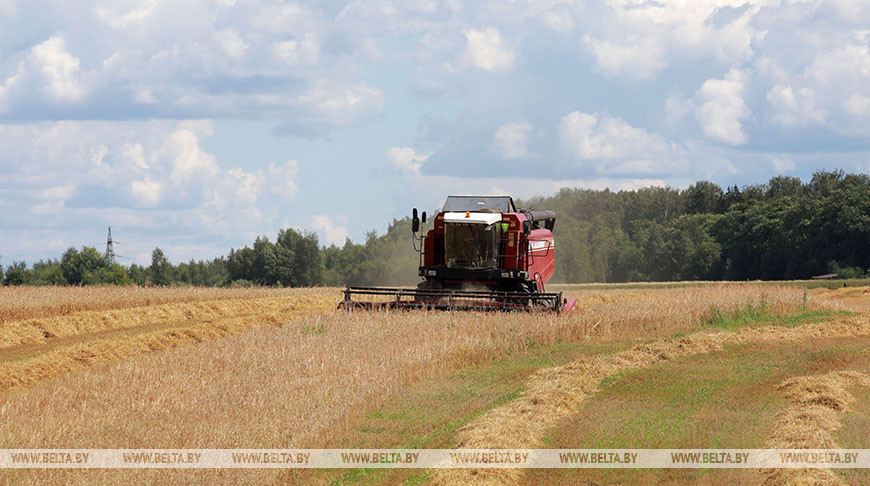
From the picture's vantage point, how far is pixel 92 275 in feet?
311

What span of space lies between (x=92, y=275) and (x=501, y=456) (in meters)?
94.6

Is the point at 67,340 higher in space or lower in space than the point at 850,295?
lower

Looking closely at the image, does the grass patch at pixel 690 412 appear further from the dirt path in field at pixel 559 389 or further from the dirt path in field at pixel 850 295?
the dirt path in field at pixel 850 295

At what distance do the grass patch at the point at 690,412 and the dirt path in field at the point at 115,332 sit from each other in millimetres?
9941

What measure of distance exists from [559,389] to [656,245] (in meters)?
76.1

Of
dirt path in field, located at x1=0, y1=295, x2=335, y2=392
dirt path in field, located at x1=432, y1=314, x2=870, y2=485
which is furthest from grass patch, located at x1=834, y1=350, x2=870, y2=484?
dirt path in field, located at x1=0, y1=295, x2=335, y2=392

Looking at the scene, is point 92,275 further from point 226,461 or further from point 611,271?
point 226,461

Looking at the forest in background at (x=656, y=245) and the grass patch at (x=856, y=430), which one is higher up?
the forest in background at (x=656, y=245)

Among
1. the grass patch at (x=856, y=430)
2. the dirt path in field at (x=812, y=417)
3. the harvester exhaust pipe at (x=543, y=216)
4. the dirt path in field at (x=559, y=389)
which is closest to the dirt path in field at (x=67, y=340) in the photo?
the harvester exhaust pipe at (x=543, y=216)

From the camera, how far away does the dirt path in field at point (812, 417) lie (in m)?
8.05

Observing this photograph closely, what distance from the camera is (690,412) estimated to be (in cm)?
1091

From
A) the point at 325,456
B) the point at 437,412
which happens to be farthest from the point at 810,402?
the point at 325,456

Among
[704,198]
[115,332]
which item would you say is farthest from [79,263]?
[115,332]

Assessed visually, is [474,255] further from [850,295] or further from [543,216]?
[850,295]
